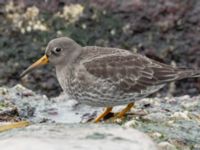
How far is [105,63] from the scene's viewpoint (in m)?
7.51

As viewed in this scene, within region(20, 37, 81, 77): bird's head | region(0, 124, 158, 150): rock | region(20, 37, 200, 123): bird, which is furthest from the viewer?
region(20, 37, 81, 77): bird's head

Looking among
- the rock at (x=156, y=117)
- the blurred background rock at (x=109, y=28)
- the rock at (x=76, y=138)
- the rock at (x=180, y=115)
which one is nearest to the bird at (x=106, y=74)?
the rock at (x=156, y=117)

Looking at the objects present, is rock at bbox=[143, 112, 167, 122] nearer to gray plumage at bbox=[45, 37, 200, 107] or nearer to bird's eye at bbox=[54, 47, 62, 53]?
gray plumage at bbox=[45, 37, 200, 107]

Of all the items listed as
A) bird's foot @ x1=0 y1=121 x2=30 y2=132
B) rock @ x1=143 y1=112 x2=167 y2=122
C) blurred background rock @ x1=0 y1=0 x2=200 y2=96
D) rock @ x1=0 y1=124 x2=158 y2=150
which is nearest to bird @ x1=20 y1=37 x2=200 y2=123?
rock @ x1=143 y1=112 x2=167 y2=122

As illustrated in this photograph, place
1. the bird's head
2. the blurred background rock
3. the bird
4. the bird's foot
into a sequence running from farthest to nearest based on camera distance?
the blurred background rock → the bird's head → the bird → the bird's foot

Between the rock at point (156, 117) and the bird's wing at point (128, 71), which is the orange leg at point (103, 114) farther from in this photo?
the rock at point (156, 117)

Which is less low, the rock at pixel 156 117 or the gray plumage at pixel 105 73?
the gray plumage at pixel 105 73

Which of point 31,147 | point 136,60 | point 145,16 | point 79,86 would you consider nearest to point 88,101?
point 79,86

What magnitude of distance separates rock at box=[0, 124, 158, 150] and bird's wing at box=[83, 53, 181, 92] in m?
1.55

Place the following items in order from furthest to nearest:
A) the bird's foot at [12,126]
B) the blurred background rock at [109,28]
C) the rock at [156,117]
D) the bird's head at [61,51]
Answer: the blurred background rock at [109,28]
the bird's head at [61,51]
the rock at [156,117]
the bird's foot at [12,126]

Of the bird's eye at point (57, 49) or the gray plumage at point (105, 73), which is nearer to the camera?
the gray plumage at point (105, 73)

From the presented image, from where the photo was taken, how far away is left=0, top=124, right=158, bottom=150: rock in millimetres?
5262

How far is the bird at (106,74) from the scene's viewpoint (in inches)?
289

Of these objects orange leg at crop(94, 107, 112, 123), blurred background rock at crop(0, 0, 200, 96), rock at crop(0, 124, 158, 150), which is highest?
blurred background rock at crop(0, 0, 200, 96)
